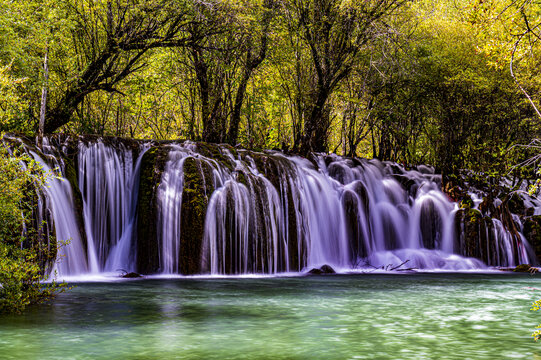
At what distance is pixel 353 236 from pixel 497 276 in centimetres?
497

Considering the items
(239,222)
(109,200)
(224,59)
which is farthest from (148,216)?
(224,59)

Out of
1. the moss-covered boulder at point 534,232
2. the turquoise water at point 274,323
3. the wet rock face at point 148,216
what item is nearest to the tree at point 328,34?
the moss-covered boulder at point 534,232

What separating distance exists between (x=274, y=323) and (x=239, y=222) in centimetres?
892

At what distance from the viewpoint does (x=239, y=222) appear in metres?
17.1

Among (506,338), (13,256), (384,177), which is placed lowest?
(506,338)

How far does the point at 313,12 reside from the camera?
24859 mm

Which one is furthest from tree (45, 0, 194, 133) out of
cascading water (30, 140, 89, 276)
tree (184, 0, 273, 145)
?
cascading water (30, 140, 89, 276)

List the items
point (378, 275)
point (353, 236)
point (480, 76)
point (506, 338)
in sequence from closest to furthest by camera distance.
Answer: point (506, 338) < point (378, 275) < point (353, 236) < point (480, 76)

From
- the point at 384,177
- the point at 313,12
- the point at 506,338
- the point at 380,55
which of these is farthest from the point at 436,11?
the point at 506,338

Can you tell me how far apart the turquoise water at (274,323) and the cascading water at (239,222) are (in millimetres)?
2979

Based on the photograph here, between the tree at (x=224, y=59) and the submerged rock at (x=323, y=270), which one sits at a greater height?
the tree at (x=224, y=59)

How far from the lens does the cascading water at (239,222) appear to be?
639 inches

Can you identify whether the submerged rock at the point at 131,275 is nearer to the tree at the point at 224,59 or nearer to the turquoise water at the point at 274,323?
the turquoise water at the point at 274,323

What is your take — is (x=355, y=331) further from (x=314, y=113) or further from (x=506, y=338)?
(x=314, y=113)
